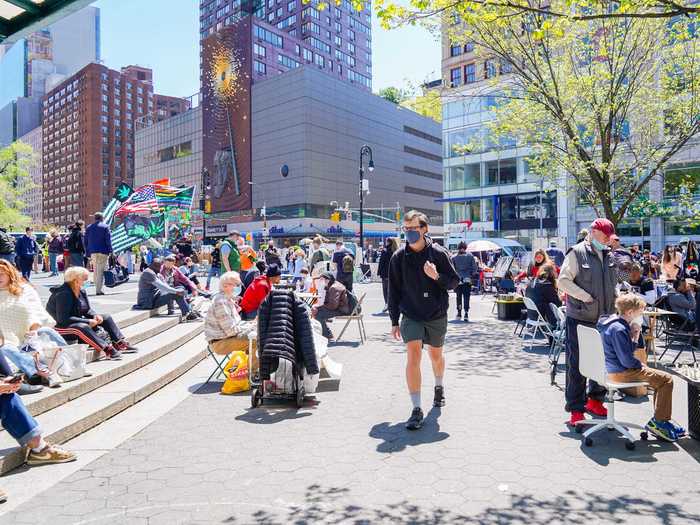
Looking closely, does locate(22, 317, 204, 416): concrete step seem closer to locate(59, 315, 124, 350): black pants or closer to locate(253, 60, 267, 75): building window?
locate(59, 315, 124, 350): black pants

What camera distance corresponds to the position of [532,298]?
31.5 ft

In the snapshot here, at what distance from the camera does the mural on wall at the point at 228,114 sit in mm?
81625

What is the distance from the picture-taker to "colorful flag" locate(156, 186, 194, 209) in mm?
17766

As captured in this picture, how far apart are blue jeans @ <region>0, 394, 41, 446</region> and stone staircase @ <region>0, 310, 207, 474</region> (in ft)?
0.52

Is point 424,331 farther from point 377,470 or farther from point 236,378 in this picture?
point 236,378

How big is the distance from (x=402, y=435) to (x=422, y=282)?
1473mm

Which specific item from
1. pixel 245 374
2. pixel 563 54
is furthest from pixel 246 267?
pixel 563 54

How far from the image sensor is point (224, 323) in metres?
7.03

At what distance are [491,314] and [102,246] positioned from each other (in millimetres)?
10447

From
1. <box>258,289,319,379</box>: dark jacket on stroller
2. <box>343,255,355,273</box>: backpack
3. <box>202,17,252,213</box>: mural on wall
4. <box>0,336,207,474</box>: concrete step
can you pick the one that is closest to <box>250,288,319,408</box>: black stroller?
<box>258,289,319,379</box>: dark jacket on stroller

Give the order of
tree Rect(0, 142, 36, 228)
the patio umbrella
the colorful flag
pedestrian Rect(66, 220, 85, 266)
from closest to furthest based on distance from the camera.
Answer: pedestrian Rect(66, 220, 85, 266)
the colorful flag
the patio umbrella
tree Rect(0, 142, 36, 228)

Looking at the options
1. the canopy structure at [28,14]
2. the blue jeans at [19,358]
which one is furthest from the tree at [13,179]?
the canopy structure at [28,14]

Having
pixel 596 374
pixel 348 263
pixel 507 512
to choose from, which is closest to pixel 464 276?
pixel 348 263

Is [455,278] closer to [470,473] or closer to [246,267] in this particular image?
[470,473]
